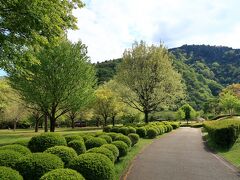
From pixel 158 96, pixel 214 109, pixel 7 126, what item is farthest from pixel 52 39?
pixel 214 109

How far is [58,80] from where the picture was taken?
2856cm

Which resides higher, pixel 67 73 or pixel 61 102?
pixel 67 73

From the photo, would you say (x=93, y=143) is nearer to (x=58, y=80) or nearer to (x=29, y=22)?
(x=29, y=22)

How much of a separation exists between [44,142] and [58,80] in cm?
1649

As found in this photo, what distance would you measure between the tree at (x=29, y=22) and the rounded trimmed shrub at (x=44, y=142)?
3.90m

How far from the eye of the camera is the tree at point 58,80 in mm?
28109

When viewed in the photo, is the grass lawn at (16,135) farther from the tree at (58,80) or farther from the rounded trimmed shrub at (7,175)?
the rounded trimmed shrub at (7,175)

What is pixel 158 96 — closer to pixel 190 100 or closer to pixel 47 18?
pixel 47 18

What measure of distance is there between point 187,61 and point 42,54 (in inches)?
6924

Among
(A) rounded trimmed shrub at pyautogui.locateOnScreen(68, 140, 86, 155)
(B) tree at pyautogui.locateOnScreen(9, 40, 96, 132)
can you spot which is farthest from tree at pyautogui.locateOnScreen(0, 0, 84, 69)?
(B) tree at pyautogui.locateOnScreen(9, 40, 96, 132)

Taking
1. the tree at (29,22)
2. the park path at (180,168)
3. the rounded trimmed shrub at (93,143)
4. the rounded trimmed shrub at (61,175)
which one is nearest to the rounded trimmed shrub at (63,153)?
the park path at (180,168)

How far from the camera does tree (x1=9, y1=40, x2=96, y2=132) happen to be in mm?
28109

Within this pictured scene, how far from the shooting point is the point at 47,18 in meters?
11.2

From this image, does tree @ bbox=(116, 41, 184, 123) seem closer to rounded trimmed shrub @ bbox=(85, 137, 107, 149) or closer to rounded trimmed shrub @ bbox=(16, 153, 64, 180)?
rounded trimmed shrub @ bbox=(85, 137, 107, 149)
